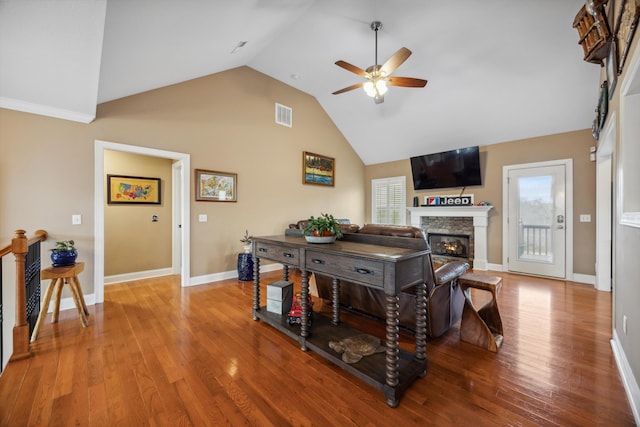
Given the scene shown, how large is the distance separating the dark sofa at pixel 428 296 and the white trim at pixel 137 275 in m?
3.74

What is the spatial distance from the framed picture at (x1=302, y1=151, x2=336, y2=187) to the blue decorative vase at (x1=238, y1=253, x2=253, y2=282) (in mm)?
2162

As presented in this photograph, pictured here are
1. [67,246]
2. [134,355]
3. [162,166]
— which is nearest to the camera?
[134,355]

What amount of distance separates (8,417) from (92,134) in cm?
305

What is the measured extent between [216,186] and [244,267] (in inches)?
56.9

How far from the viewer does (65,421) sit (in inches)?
57.6

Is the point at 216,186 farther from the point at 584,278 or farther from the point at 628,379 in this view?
the point at 584,278

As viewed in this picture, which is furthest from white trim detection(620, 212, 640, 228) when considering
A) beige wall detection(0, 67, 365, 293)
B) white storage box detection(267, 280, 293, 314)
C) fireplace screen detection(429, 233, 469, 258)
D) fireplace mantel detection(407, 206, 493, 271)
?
beige wall detection(0, 67, 365, 293)

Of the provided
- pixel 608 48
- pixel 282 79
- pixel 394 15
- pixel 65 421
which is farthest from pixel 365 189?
pixel 65 421

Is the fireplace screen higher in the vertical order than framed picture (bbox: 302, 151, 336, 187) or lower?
lower

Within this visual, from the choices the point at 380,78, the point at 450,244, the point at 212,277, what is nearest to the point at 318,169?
the point at 380,78

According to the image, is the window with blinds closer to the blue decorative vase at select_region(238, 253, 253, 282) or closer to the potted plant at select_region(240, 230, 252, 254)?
the potted plant at select_region(240, 230, 252, 254)

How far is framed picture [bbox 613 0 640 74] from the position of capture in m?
1.53

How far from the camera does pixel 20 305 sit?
85.0 inches

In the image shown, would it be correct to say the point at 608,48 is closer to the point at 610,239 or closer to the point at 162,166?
the point at 610,239
